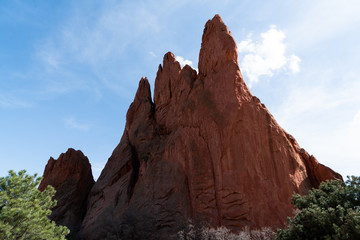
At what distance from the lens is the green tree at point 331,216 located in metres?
16.0

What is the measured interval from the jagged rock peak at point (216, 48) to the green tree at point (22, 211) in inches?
1091

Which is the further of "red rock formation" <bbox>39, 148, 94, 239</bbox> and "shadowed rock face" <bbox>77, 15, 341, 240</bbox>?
"red rock formation" <bbox>39, 148, 94, 239</bbox>

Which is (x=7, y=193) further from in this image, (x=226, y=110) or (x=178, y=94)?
(x=178, y=94)

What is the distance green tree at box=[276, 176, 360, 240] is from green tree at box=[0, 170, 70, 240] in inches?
666

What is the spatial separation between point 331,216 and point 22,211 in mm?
19645

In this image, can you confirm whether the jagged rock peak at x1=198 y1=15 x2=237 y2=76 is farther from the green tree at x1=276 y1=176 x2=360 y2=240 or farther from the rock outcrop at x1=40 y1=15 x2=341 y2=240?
Result: the green tree at x1=276 y1=176 x2=360 y2=240

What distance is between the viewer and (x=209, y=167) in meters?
33.0

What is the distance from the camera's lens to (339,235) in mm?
15820

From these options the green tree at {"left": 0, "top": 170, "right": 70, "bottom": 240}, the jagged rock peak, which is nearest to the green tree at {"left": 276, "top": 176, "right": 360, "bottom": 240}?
the green tree at {"left": 0, "top": 170, "right": 70, "bottom": 240}

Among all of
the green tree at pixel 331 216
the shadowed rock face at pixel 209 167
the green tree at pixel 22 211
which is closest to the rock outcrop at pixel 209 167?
the shadowed rock face at pixel 209 167

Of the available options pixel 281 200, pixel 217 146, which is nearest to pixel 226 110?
pixel 217 146

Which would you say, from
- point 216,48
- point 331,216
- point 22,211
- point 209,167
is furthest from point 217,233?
point 216,48

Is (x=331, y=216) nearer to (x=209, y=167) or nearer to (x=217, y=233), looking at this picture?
(x=217, y=233)

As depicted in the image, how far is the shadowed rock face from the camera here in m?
29.4
